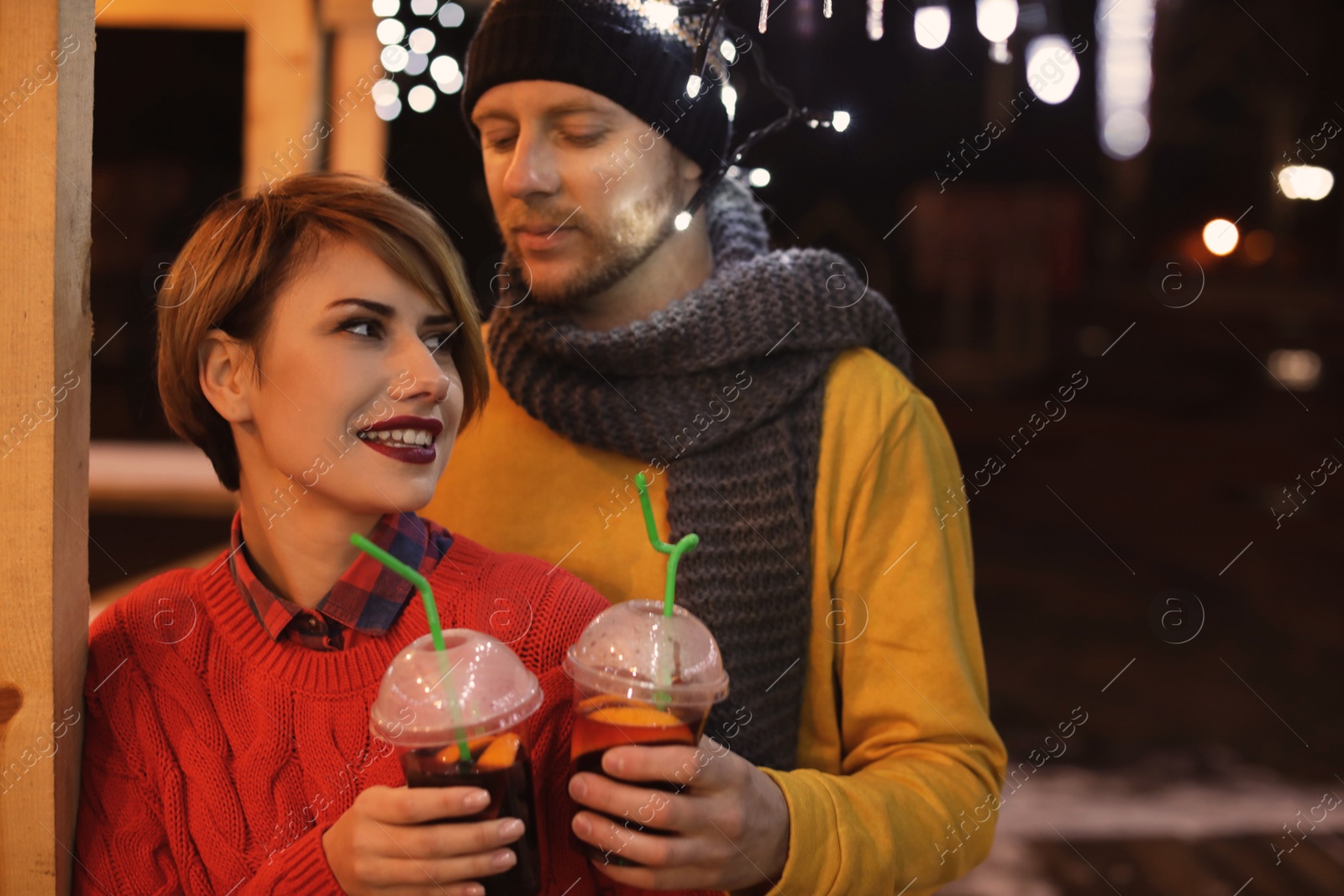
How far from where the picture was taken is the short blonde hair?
1290 millimetres

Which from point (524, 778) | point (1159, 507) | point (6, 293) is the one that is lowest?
point (1159, 507)

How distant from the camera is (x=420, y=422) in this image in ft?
4.14

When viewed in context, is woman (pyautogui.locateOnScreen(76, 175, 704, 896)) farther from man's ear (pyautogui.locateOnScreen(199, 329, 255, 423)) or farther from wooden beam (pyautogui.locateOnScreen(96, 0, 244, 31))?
wooden beam (pyautogui.locateOnScreen(96, 0, 244, 31))

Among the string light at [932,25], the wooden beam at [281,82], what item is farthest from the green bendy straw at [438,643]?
the wooden beam at [281,82]

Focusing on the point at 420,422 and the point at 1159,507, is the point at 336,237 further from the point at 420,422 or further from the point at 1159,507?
the point at 1159,507

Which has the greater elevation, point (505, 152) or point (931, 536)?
point (505, 152)

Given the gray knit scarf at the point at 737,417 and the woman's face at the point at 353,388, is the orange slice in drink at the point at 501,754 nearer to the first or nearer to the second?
the woman's face at the point at 353,388

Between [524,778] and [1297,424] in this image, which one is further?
[1297,424]

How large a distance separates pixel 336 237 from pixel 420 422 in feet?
0.80

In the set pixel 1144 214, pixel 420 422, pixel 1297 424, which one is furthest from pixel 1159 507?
pixel 420 422

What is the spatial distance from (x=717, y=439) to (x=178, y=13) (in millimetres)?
2773

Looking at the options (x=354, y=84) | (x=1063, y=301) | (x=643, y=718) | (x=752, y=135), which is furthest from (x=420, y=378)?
(x=1063, y=301)

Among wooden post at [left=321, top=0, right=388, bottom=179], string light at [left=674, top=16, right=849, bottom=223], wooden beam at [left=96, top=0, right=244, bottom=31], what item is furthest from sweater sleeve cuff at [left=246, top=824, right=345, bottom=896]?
wooden beam at [left=96, top=0, right=244, bottom=31]

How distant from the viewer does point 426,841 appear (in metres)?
1.00
